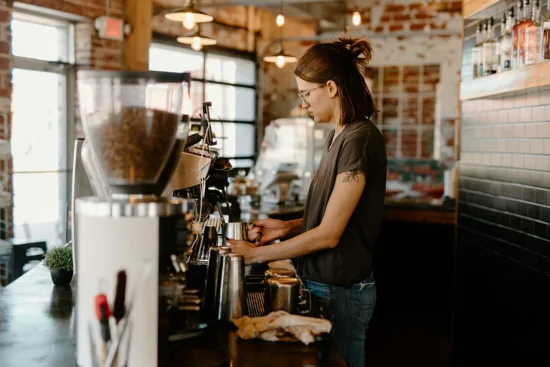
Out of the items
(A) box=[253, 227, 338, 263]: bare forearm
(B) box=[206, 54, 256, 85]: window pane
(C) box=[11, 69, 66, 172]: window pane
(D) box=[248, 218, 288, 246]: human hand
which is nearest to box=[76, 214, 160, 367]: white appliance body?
(A) box=[253, 227, 338, 263]: bare forearm

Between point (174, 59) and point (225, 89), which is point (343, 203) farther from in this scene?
point (225, 89)

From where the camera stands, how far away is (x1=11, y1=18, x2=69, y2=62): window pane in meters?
5.78

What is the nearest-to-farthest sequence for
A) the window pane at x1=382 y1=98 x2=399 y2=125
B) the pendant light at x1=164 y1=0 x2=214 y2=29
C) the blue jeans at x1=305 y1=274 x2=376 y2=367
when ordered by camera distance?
the blue jeans at x1=305 y1=274 x2=376 y2=367 → the pendant light at x1=164 y1=0 x2=214 y2=29 → the window pane at x1=382 y1=98 x2=399 y2=125

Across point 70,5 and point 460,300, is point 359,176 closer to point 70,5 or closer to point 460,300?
point 460,300

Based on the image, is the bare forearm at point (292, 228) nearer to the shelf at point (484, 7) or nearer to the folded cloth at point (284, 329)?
the folded cloth at point (284, 329)

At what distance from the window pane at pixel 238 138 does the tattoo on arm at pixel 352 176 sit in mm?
6977

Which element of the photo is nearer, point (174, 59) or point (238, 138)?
point (174, 59)

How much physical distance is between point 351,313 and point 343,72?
0.78 meters

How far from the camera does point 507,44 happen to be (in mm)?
3127

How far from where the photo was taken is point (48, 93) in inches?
245

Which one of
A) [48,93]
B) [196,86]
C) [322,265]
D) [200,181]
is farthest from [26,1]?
[322,265]

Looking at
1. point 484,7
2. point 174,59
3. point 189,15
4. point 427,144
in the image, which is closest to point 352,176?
point 484,7

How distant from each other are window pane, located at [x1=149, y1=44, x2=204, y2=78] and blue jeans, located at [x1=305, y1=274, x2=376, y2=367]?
230 inches

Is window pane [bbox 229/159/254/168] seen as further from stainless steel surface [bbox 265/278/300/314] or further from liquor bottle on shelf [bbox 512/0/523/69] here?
stainless steel surface [bbox 265/278/300/314]
